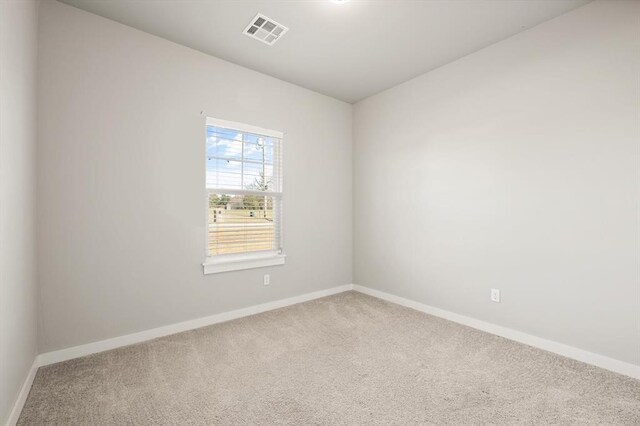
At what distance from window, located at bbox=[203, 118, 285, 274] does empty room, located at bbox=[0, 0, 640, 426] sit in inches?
1.0

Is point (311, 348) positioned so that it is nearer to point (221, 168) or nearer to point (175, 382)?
point (175, 382)

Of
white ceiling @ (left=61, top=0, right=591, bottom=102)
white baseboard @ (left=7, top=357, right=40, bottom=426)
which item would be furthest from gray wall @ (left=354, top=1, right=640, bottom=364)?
white baseboard @ (left=7, top=357, right=40, bottom=426)

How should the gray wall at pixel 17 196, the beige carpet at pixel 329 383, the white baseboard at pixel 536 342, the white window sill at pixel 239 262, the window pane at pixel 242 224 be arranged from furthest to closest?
the window pane at pixel 242 224
the white window sill at pixel 239 262
the white baseboard at pixel 536 342
the beige carpet at pixel 329 383
the gray wall at pixel 17 196

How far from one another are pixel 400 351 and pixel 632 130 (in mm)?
2368

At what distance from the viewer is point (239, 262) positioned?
3.16 meters

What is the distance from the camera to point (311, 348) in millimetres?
2459

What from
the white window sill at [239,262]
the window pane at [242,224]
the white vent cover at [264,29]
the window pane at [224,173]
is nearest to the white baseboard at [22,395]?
the white window sill at [239,262]

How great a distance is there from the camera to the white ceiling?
7.45 feet

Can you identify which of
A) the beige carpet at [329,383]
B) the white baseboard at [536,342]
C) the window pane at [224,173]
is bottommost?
the beige carpet at [329,383]

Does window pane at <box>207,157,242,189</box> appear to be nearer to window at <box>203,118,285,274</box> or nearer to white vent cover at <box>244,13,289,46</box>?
window at <box>203,118,285,274</box>

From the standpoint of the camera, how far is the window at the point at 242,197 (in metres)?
3.06

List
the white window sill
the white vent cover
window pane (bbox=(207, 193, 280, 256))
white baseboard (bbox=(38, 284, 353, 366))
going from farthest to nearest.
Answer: window pane (bbox=(207, 193, 280, 256)) → the white window sill → the white vent cover → white baseboard (bbox=(38, 284, 353, 366))

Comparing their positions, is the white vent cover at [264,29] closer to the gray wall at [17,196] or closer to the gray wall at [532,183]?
the gray wall at [17,196]

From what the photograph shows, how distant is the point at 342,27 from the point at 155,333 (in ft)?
10.7
